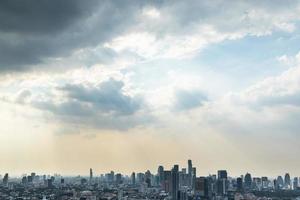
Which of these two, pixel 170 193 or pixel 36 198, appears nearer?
pixel 36 198

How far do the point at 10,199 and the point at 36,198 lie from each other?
44.9 ft

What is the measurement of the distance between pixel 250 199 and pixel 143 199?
133 feet

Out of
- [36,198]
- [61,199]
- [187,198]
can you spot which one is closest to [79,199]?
[61,199]

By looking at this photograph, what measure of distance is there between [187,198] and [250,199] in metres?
23.3

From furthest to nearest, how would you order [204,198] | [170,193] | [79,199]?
1. [170,193]
2. [204,198]
3. [79,199]

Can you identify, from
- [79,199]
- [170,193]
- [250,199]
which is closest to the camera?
[79,199]

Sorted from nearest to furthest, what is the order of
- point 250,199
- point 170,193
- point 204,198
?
point 250,199 < point 204,198 < point 170,193

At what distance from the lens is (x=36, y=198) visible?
161000 millimetres

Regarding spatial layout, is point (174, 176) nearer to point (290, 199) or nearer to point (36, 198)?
point (290, 199)

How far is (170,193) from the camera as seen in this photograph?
616 ft

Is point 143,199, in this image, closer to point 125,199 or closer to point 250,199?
point 125,199

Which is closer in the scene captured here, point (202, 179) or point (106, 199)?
point (106, 199)

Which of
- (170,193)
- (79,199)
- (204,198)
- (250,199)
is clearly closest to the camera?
(79,199)

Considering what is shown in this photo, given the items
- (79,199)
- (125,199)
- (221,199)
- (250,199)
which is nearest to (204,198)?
(221,199)
